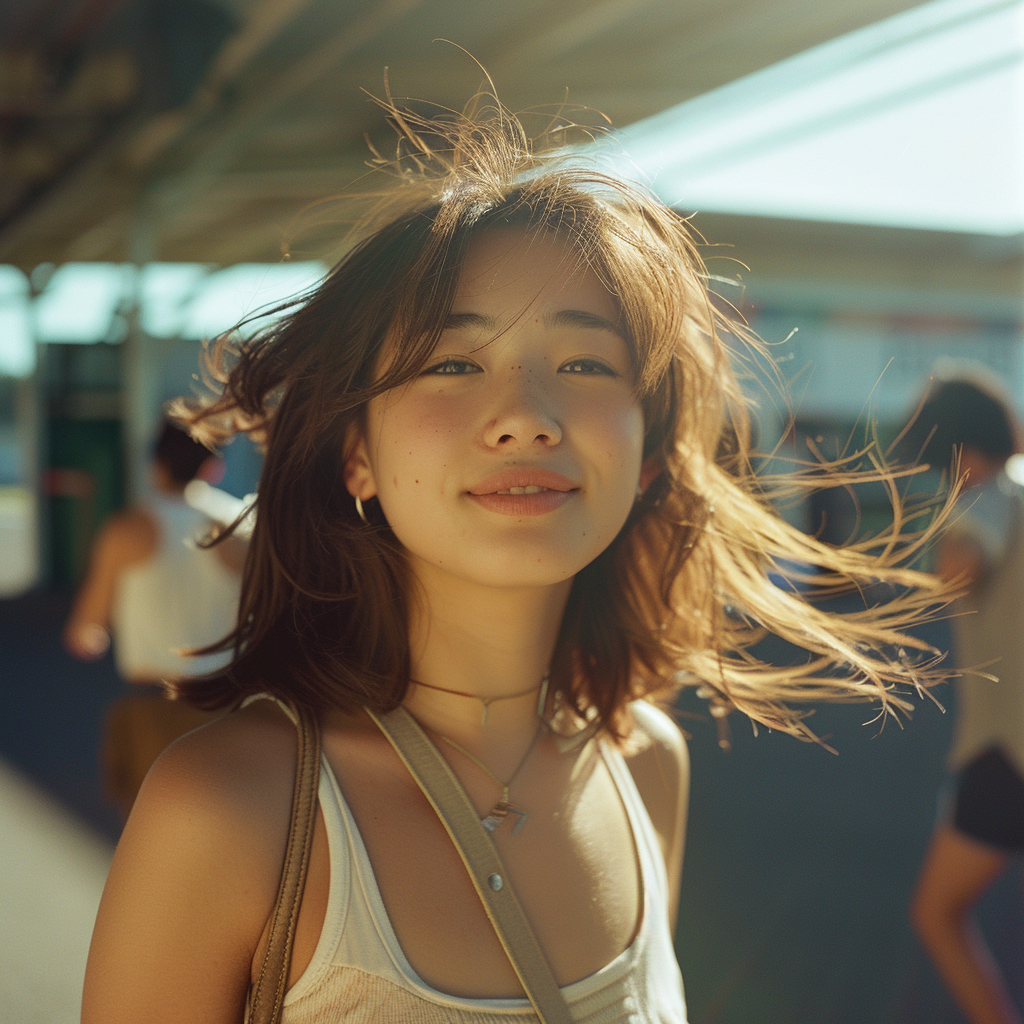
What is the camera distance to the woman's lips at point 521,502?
112 centimetres

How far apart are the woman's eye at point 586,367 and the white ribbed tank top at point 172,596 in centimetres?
252

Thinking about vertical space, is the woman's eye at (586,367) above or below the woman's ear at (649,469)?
above

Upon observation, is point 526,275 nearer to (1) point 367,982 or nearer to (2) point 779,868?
(1) point 367,982

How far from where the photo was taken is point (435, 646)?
130 centimetres

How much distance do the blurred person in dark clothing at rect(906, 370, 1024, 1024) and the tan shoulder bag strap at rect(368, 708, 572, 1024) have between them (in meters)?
1.95

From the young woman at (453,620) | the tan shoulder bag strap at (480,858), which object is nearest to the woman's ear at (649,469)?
the young woman at (453,620)

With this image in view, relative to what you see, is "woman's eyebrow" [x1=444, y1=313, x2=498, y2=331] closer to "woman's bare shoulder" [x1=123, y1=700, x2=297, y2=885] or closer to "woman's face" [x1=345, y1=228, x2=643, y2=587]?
"woman's face" [x1=345, y1=228, x2=643, y2=587]

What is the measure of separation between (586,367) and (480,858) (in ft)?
1.82

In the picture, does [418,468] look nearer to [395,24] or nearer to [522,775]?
[522,775]

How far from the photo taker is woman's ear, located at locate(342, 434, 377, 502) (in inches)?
50.9

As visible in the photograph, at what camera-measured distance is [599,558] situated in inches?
61.5

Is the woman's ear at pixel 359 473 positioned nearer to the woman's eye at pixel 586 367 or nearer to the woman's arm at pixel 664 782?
the woman's eye at pixel 586 367

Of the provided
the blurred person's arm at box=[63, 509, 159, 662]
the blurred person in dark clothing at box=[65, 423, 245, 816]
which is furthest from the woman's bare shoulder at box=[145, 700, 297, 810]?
the blurred person's arm at box=[63, 509, 159, 662]

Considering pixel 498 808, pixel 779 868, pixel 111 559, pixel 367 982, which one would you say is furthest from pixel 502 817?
pixel 779 868
